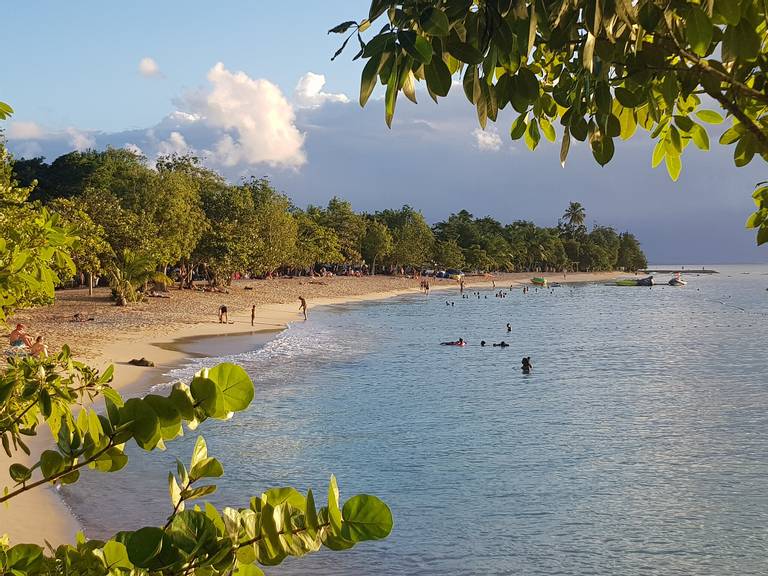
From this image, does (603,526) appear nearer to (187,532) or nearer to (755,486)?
(755,486)

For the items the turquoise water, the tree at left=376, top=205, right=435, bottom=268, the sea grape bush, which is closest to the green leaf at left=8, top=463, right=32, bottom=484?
the sea grape bush

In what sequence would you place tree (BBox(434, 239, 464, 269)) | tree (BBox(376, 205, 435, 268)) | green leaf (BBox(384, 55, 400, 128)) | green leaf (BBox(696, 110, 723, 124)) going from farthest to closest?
tree (BBox(434, 239, 464, 269))
tree (BBox(376, 205, 435, 268))
green leaf (BBox(696, 110, 723, 124))
green leaf (BBox(384, 55, 400, 128))

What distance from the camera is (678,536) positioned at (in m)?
12.8

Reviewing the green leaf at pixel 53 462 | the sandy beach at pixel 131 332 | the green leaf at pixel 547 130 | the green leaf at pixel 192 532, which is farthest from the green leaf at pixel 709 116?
the sandy beach at pixel 131 332

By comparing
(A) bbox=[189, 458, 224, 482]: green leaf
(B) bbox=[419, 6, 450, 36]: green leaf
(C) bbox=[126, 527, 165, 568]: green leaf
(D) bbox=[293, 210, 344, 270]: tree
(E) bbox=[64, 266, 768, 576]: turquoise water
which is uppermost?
(D) bbox=[293, 210, 344, 270]: tree

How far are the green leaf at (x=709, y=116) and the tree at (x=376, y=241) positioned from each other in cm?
10816

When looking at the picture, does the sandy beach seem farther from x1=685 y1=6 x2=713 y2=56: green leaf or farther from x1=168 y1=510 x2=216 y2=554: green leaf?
x1=685 y1=6 x2=713 y2=56: green leaf

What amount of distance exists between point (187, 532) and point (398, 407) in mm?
23244

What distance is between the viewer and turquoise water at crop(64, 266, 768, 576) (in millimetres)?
12026

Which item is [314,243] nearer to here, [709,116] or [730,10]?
[709,116]

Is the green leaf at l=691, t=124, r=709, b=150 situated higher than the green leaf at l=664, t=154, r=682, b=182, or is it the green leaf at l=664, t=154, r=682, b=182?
the green leaf at l=691, t=124, r=709, b=150

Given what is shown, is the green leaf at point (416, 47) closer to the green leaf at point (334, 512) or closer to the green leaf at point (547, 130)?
the green leaf at point (334, 512)

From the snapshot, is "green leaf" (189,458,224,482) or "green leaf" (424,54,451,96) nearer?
"green leaf" (189,458,224,482)

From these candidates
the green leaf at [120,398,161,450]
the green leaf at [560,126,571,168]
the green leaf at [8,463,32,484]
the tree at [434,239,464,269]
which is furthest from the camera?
the tree at [434,239,464,269]
